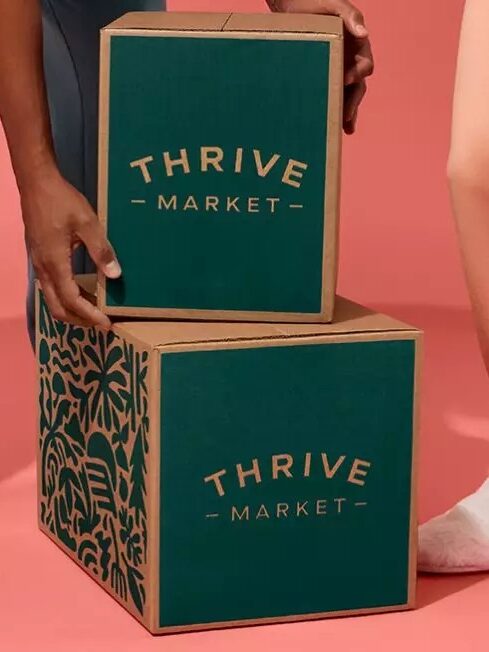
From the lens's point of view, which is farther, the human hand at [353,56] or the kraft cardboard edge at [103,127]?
the human hand at [353,56]

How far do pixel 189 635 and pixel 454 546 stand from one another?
0.35 metres

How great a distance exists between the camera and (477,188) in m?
1.60

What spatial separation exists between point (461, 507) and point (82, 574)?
1.53ft

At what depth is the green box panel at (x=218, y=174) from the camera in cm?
184

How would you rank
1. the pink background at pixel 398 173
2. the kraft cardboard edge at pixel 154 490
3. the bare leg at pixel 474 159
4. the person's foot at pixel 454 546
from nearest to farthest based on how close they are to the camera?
the bare leg at pixel 474 159
the kraft cardboard edge at pixel 154 490
the person's foot at pixel 454 546
the pink background at pixel 398 173

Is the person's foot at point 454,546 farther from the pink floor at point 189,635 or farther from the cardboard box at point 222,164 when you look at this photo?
the cardboard box at point 222,164

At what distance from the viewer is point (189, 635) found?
1.91 metres

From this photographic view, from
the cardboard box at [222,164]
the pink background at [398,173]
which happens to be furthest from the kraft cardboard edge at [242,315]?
the pink background at [398,173]

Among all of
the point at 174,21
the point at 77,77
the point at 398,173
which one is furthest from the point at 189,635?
the point at 398,173

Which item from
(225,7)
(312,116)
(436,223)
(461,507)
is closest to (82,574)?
(461,507)

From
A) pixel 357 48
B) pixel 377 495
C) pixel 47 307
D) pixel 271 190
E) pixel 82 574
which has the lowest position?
pixel 82 574

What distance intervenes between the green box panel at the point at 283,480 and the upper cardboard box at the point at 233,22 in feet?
1.09

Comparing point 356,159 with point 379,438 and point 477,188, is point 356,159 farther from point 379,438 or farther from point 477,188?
point 477,188

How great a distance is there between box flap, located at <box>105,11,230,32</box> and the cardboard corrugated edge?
0.33 meters
